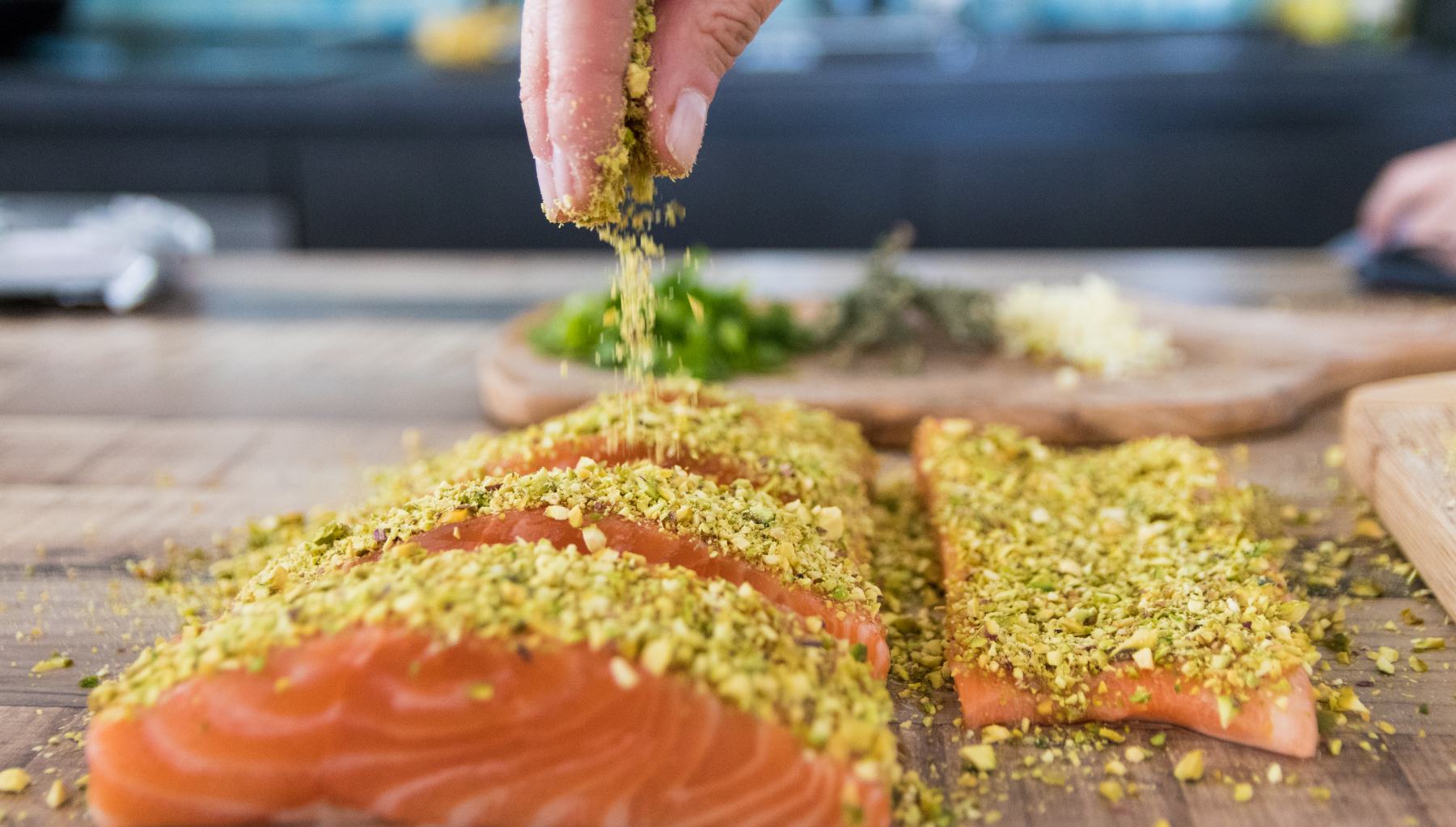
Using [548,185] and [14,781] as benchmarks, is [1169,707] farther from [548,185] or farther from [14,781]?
[14,781]

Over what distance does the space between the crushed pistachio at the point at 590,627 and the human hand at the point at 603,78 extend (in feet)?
1.62

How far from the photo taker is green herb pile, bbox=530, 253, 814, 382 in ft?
7.97

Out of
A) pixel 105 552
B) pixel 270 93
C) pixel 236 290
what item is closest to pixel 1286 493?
pixel 105 552

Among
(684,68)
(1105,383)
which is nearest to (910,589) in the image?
(684,68)

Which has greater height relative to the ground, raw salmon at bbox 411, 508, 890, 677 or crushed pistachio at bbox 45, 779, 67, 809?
raw salmon at bbox 411, 508, 890, 677

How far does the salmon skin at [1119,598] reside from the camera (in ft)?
4.33

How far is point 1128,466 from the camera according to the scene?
1.88 meters

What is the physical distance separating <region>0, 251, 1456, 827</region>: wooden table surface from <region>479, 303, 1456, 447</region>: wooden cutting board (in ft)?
0.33

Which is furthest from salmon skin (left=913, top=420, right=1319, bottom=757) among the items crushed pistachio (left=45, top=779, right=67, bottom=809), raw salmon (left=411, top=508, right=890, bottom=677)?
crushed pistachio (left=45, top=779, right=67, bottom=809)

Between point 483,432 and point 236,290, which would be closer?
point 483,432

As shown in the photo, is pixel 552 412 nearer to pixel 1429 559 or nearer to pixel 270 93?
pixel 1429 559

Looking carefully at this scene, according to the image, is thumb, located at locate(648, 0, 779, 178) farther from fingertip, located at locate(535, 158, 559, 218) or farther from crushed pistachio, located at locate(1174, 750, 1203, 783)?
crushed pistachio, located at locate(1174, 750, 1203, 783)

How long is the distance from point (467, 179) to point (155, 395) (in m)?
2.26

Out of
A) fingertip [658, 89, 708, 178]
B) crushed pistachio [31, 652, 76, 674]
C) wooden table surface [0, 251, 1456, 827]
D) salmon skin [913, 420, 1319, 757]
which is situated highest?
fingertip [658, 89, 708, 178]
